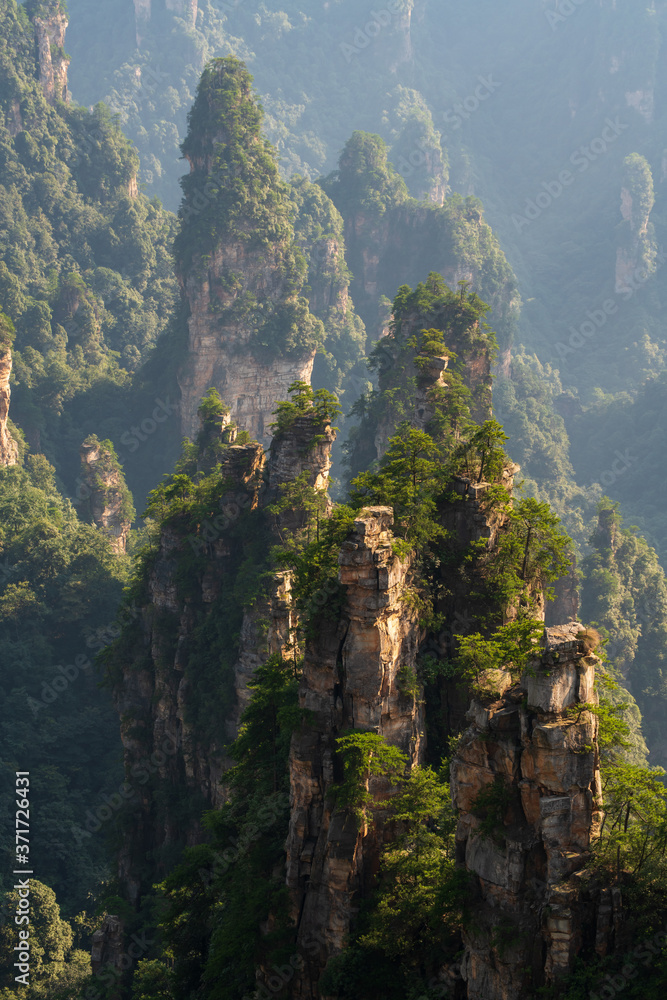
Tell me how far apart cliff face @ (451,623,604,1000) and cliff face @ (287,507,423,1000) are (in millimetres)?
4285

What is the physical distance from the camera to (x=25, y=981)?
37.7 meters

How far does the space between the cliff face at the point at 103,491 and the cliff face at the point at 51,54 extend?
138 ft

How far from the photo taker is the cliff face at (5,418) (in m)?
63.8

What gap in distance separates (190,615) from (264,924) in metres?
18.9

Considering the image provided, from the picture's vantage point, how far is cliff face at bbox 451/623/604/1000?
1736 cm

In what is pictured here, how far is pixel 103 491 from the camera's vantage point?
229 ft

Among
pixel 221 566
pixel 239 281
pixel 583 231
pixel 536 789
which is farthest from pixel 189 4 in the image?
pixel 536 789

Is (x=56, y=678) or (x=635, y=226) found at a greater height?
(x=635, y=226)

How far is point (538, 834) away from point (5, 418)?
2172 inches

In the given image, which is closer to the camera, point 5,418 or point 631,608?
point 631,608

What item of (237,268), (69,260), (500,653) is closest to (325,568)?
(500,653)

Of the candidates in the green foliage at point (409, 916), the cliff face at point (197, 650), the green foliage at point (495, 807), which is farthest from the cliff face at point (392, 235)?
the green foliage at point (495, 807)

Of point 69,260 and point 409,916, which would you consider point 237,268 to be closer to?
point 69,260

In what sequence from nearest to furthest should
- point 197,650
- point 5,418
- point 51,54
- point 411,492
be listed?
1. point 411,492
2. point 197,650
3. point 5,418
4. point 51,54
